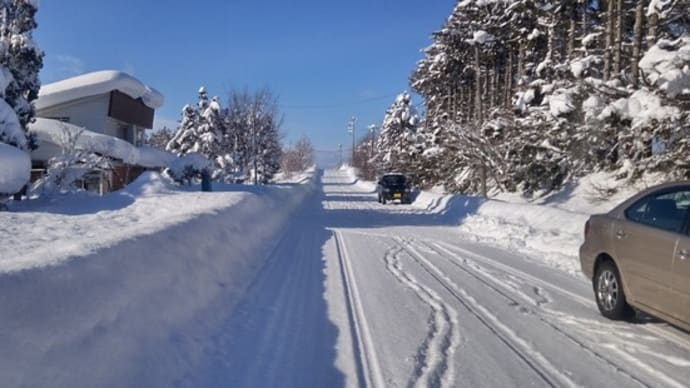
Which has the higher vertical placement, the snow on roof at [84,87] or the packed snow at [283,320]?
the snow on roof at [84,87]

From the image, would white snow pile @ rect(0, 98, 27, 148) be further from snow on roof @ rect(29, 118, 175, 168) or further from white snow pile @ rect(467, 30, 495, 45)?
white snow pile @ rect(467, 30, 495, 45)

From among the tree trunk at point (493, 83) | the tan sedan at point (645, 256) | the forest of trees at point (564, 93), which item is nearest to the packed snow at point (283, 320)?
the tan sedan at point (645, 256)

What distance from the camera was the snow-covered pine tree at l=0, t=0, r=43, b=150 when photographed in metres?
21.6

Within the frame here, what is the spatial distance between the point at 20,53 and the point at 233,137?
21493 millimetres

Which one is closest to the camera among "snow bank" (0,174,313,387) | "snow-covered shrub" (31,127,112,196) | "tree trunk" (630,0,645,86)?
"snow bank" (0,174,313,387)

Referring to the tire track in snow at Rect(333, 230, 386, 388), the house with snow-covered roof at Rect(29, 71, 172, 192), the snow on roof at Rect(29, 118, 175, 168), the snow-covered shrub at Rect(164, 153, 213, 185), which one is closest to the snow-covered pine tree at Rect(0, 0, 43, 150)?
the snow on roof at Rect(29, 118, 175, 168)

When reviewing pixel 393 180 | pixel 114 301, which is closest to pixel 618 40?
pixel 393 180

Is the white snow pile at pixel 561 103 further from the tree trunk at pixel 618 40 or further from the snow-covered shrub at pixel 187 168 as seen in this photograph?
the snow-covered shrub at pixel 187 168

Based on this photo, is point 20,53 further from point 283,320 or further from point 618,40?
point 618,40

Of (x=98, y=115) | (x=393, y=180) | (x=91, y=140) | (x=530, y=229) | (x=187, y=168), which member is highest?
(x=98, y=115)

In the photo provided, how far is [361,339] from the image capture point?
5.14m

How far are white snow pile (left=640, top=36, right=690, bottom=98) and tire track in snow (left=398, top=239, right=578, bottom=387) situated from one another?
27.2 feet

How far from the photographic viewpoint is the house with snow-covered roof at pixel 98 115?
28.3 m

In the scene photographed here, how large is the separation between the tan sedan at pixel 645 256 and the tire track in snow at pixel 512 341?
131 centimetres
